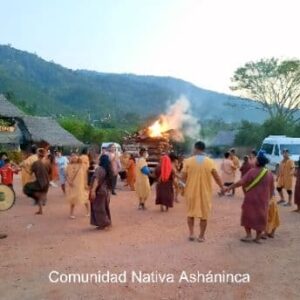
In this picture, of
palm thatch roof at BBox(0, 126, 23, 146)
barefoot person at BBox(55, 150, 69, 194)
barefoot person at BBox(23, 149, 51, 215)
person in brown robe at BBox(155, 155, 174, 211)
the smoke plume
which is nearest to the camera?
barefoot person at BBox(23, 149, 51, 215)

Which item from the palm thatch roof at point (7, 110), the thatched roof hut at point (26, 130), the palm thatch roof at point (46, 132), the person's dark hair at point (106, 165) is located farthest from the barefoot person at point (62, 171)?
the palm thatch roof at point (46, 132)

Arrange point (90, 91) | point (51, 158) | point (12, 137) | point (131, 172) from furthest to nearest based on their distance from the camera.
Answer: point (90, 91)
point (12, 137)
point (131, 172)
point (51, 158)

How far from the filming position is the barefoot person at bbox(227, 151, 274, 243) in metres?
8.40

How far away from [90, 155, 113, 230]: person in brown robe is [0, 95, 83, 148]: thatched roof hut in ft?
83.6

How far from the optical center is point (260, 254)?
771 centimetres

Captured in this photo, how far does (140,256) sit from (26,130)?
33.3 meters

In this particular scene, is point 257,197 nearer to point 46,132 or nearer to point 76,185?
point 76,185

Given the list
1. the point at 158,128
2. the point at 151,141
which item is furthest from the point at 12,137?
the point at 151,141

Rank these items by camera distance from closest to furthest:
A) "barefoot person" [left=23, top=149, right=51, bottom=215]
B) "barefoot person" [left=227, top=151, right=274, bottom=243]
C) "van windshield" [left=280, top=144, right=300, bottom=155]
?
"barefoot person" [left=227, top=151, right=274, bottom=243]
"barefoot person" [left=23, top=149, right=51, bottom=215]
"van windshield" [left=280, top=144, right=300, bottom=155]

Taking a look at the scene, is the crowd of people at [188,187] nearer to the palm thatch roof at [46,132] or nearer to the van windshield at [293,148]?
the van windshield at [293,148]

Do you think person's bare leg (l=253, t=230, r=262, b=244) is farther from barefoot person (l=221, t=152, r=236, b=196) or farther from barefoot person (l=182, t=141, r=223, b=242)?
barefoot person (l=221, t=152, r=236, b=196)

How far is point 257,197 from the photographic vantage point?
841 centimetres

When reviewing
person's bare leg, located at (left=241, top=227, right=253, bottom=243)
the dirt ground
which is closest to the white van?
the dirt ground

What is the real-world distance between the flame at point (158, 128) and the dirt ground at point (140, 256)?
9.22 meters
